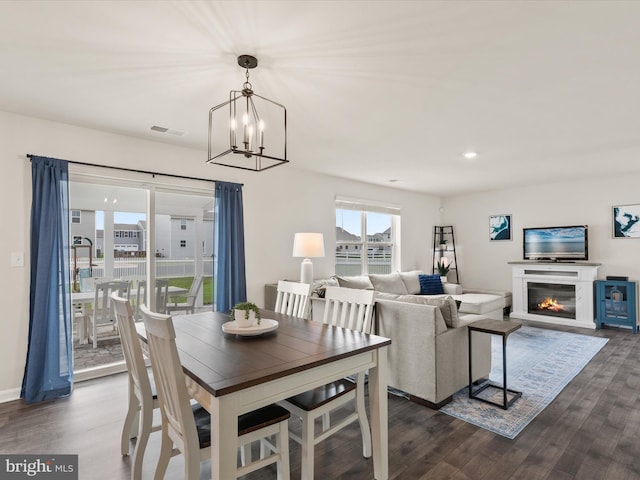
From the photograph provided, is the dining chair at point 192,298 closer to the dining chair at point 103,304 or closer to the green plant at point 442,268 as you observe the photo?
the dining chair at point 103,304

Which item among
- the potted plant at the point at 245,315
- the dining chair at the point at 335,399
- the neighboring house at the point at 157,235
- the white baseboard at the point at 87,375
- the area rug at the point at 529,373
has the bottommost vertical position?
the area rug at the point at 529,373

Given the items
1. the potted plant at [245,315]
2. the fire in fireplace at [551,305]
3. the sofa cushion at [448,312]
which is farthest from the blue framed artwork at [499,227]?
the potted plant at [245,315]

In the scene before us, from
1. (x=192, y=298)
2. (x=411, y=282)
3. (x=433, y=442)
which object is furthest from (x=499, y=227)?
(x=192, y=298)

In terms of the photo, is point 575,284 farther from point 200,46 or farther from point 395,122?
point 200,46

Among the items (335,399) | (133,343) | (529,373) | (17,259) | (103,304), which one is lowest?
(529,373)

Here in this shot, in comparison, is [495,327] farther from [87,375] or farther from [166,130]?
[87,375]

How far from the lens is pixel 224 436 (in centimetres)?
136

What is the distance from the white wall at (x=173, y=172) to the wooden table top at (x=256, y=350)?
161cm

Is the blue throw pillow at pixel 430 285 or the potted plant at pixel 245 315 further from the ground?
the potted plant at pixel 245 315

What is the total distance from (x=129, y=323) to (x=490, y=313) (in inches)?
222

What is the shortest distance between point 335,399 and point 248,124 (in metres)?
1.69

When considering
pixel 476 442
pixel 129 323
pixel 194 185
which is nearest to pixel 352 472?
pixel 476 442

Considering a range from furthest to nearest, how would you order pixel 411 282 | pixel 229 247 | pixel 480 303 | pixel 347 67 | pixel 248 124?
1. pixel 411 282
2. pixel 480 303
3. pixel 229 247
4. pixel 347 67
5. pixel 248 124

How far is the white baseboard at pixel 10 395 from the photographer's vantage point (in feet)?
9.55
